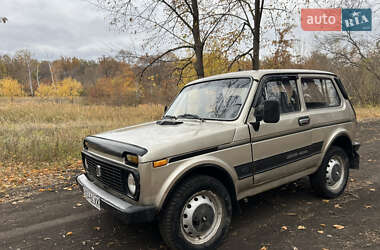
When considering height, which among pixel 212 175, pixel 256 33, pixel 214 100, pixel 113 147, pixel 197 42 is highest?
pixel 256 33

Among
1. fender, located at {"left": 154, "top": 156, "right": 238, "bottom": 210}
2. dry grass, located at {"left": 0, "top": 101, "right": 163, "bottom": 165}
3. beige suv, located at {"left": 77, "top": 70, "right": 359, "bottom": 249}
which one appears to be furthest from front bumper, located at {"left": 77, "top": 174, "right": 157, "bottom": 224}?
dry grass, located at {"left": 0, "top": 101, "right": 163, "bottom": 165}

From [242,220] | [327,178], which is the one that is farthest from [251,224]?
[327,178]

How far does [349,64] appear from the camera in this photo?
2498cm

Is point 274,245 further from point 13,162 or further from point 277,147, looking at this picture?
point 13,162

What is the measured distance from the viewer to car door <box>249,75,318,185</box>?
3316 millimetres

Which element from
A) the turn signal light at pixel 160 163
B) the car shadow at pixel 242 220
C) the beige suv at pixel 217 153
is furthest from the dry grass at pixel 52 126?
the turn signal light at pixel 160 163

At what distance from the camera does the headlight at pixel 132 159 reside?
249 cm

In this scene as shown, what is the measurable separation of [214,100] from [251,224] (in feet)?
5.82

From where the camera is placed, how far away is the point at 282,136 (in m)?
3.51

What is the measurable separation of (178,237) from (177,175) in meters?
0.66

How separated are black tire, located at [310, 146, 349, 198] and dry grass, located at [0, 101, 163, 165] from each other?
244 inches

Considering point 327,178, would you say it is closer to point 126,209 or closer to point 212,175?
point 212,175

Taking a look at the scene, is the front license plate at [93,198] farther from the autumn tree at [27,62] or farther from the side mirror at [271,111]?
the autumn tree at [27,62]

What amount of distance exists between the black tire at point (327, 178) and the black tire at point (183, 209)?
2.03 metres
